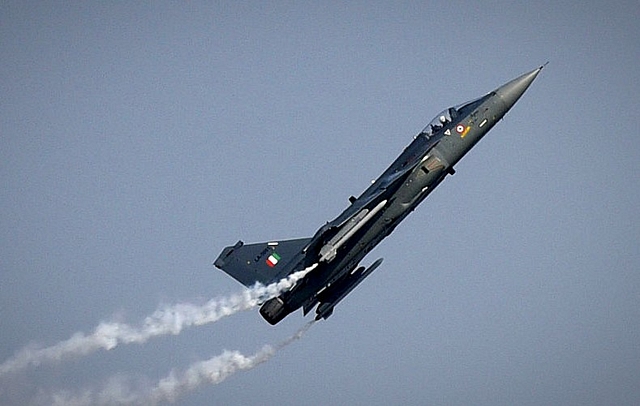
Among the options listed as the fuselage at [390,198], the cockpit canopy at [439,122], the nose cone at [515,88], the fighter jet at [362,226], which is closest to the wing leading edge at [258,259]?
the fighter jet at [362,226]

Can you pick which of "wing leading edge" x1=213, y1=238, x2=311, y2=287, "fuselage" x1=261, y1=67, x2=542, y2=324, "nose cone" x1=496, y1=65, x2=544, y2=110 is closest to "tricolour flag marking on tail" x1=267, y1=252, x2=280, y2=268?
"wing leading edge" x1=213, y1=238, x2=311, y2=287

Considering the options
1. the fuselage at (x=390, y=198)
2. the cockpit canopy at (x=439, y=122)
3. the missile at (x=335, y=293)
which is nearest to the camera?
the fuselage at (x=390, y=198)

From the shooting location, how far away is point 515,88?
40188 millimetres

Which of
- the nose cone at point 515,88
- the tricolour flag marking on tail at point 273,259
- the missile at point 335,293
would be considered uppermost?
the nose cone at point 515,88

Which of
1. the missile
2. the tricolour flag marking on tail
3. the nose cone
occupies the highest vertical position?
the nose cone

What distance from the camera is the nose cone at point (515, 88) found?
40.0m

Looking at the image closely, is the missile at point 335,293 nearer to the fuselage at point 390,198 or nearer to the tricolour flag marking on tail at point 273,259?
the fuselage at point 390,198

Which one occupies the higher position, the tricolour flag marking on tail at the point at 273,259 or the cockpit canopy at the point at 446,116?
the cockpit canopy at the point at 446,116

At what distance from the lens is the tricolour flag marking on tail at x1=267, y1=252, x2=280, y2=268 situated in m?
38.8

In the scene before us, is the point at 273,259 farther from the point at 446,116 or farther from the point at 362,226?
the point at 446,116

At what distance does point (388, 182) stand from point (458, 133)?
12.2ft

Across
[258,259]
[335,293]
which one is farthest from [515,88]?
[258,259]

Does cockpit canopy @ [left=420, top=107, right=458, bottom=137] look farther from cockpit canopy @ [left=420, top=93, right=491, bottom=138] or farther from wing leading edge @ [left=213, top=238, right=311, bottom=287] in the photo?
wing leading edge @ [left=213, top=238, right=311, bottom=287]

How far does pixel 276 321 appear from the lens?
36844 millimetres
